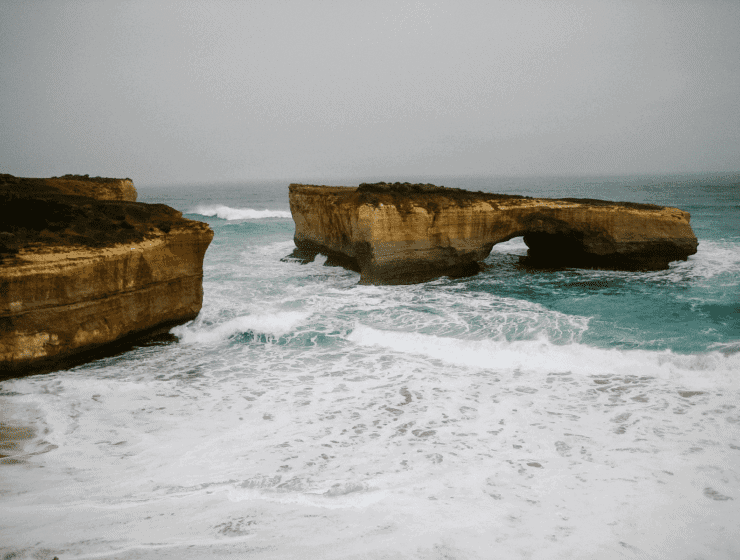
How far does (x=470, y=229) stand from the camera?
1166 centimetres

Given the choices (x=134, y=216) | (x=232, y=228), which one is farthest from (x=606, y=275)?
(x=232, y=228)

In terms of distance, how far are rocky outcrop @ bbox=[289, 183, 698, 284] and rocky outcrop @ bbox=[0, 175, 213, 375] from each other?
4.69m

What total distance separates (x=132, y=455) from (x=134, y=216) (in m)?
4.49

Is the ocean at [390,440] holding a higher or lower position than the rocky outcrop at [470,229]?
lower

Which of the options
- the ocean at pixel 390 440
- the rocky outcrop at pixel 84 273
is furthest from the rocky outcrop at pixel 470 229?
the rocky outcrop at pixel 84 273

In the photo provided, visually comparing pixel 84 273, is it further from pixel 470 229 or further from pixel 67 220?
pixel 470 229

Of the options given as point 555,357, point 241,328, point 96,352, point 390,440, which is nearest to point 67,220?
point 96,352

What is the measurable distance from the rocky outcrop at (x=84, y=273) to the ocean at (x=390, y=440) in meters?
0.43

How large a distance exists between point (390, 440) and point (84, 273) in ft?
15.6

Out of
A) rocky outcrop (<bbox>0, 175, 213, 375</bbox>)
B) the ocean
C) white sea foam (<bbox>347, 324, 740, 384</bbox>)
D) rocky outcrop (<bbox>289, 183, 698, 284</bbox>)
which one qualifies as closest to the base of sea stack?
rocky outcrop (<bbox>0, 175, 213, 375</bbox>)

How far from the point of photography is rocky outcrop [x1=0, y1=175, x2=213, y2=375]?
5.56 meters

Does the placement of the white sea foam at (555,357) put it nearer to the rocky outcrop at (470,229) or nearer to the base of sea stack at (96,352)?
the base of sea stack at (96,352)

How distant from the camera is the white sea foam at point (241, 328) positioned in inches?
304

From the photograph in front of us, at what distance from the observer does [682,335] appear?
7395 millimetres
